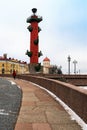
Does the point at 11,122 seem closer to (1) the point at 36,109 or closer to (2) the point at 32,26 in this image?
(1) the point at 36,109

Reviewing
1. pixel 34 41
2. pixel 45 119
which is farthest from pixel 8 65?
pixel 45 119

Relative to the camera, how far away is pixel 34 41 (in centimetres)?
9438

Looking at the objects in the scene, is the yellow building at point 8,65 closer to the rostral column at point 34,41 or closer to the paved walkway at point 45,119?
the rostral column at point 34,41

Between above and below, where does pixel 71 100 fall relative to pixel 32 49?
below

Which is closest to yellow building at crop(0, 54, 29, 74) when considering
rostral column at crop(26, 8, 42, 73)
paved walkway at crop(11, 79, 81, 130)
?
rostral column at crop(26, 8, 42, 73)

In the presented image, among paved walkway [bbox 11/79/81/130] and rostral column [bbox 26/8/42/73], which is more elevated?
rostral column [bbox 26/8/42/73]

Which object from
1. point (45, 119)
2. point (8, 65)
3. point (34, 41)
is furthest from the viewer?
point (8, 65)

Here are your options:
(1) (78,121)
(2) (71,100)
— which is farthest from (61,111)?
(1) (78,121)

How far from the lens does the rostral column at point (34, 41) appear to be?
92.2 meters

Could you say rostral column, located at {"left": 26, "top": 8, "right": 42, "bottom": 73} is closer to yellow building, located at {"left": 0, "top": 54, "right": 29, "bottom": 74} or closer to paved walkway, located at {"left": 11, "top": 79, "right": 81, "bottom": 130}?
yellow building, located at {"left": 0, "top": 54, "right": 29, "bottom": 74}

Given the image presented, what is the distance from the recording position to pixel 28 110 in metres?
14.4

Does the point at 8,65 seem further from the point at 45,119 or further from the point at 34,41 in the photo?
the point at 45,119

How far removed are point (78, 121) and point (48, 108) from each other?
3948 mm

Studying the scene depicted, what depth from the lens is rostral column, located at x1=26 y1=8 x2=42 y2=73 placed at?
92.2 metres
